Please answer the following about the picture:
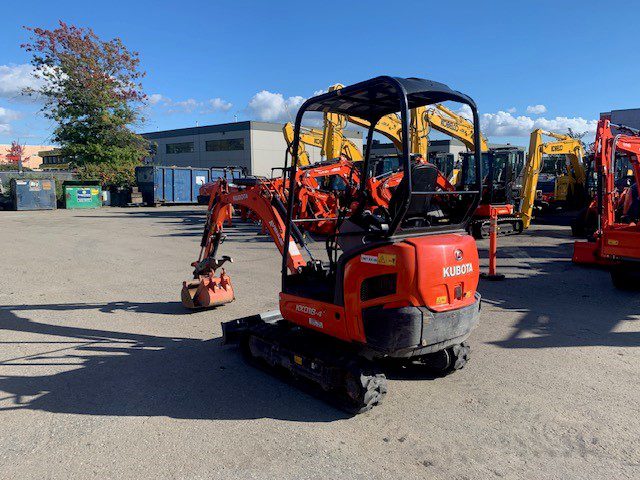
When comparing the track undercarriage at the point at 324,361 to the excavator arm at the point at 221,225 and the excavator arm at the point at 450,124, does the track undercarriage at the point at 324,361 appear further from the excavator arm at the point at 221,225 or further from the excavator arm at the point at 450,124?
the excavator arm at the point at 450,124

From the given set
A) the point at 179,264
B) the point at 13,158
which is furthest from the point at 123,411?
the point at 13,158


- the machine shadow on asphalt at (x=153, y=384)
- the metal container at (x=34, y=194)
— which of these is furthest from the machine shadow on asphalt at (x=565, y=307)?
the metal container at (x=34, y=194)

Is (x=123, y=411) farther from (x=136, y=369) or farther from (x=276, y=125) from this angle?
(x=276, y=125)

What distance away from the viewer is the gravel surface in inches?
133

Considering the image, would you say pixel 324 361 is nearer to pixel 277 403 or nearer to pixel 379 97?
pixel 277 403

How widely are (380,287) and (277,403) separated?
1408 mm

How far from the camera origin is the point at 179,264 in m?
11.1

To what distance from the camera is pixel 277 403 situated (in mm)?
4250

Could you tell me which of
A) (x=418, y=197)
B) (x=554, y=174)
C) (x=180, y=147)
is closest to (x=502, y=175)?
(x=554, y=174)

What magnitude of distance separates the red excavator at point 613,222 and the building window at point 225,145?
42072 mm

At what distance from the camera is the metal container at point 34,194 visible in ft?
95.6

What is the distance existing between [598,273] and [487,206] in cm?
592

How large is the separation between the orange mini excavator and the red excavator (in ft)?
16.4

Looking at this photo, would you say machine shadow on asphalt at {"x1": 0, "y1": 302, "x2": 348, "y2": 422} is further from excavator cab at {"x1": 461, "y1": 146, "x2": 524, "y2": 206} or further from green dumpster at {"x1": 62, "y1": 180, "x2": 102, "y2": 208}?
green dumpster at {"x1": 62, "y1": 180, "x2": 102, "y2": 208}
